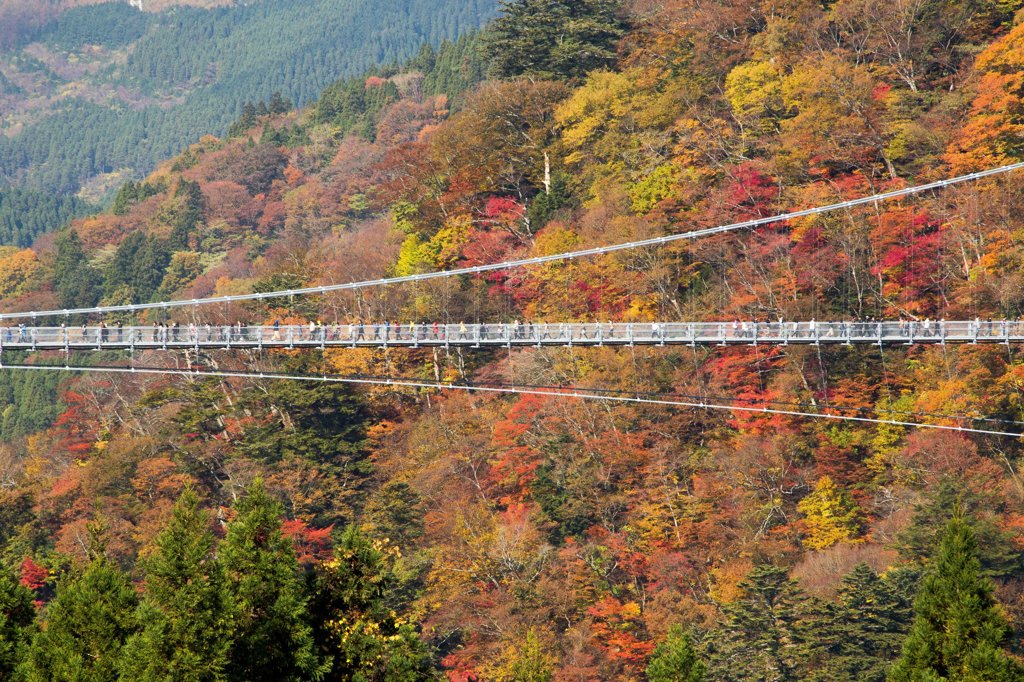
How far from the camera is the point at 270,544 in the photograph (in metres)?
27.6

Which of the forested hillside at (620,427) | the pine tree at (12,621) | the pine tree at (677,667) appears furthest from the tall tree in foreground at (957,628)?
the pine tree at (12,621)

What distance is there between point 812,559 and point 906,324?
5.93 metres

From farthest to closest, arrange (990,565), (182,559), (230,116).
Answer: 1. (230,116)
2. (990,565)
3. (182,559)

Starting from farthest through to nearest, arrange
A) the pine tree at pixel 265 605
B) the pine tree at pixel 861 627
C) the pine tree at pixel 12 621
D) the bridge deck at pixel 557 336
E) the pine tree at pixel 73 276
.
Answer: the pine tree at pixel 73 276 → the bridge deck at pixel 557 336 → the pine tree at pixel 861 627 → the pine tree at pixel 12 621 → the pine tree at pixel 265 605

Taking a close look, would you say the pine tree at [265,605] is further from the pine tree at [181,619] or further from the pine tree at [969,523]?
the pine tree at [969,523]

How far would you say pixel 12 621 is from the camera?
30.5 m

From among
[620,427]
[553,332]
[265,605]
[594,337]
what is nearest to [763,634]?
[594,337]

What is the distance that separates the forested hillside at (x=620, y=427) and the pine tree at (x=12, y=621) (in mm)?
109

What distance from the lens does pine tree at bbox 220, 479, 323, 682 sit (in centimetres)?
2628

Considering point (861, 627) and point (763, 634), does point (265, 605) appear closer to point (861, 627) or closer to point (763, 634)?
point (763, 634)

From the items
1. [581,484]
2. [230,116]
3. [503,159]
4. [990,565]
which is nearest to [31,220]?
[230,116]

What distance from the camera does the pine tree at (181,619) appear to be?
2493 cm

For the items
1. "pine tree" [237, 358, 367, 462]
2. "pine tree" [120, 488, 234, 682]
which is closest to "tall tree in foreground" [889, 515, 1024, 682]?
"pine tree" [120, 488, 234, 682]

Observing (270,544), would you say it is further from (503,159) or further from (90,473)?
(503,159)
